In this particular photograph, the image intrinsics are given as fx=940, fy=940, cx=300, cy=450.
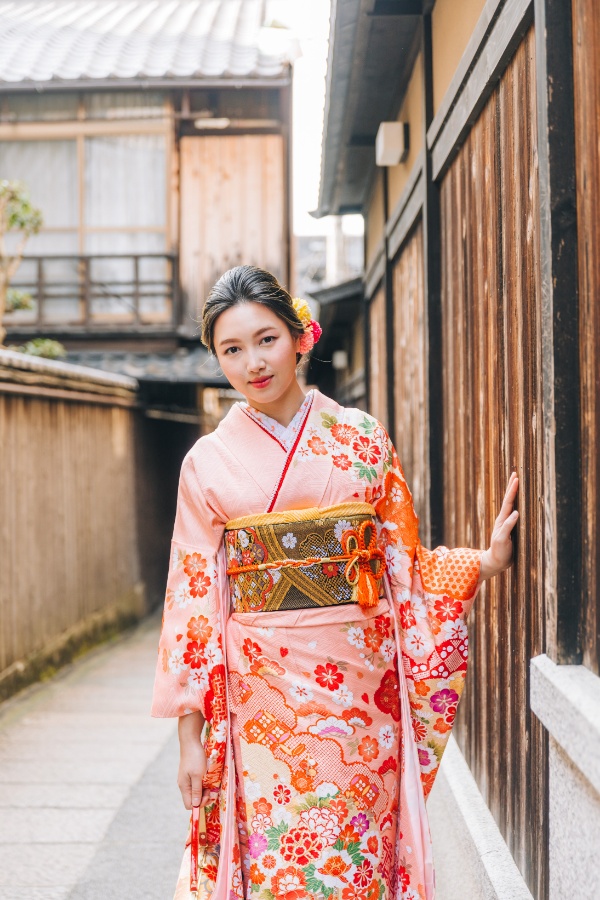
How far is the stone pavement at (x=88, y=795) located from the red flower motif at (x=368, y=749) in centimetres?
167

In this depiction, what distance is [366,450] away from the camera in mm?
2637

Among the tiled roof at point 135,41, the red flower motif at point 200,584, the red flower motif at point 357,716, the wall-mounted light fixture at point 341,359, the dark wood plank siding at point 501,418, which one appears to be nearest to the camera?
the dark wood plank siding at point 501,418

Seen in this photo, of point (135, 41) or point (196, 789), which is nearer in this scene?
point (196, 789)

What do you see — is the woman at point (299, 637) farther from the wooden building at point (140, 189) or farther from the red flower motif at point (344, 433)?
the wooden building at point (140, 189)

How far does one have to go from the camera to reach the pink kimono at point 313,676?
249cm

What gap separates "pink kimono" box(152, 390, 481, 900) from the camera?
2.49 m

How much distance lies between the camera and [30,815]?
460 centimetres

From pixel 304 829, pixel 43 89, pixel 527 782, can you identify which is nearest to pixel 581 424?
pixel 527 782

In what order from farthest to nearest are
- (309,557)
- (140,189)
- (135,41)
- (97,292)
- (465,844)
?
(135,41)
(140,189)
(97,292)
(465,844)
(309,557)

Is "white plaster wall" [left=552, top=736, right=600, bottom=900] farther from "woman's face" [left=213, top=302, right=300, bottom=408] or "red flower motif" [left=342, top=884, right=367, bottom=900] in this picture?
"woman's face" [left=213, top=302, right=300, bottom=408]

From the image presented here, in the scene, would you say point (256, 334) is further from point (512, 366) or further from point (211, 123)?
point (211, 123)

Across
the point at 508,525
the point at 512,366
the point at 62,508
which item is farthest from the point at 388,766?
the point at 62,508

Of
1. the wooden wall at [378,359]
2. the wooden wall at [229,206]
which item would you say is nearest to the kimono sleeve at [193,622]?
the wooden wall at [378,359]

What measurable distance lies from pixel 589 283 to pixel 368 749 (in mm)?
1365
